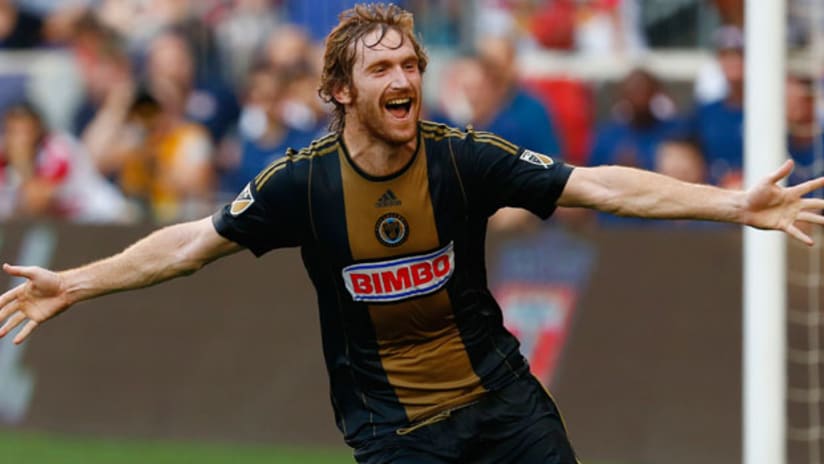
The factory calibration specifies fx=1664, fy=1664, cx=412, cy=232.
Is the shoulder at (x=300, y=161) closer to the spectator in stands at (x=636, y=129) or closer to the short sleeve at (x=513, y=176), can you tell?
the short sleeve at (x=513, y=176)

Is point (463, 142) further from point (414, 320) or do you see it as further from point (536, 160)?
point (414, 320)

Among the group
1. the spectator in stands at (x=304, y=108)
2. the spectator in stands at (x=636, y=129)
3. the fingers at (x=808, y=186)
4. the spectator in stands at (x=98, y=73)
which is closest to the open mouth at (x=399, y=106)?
the fingers at (x=808, y=186)

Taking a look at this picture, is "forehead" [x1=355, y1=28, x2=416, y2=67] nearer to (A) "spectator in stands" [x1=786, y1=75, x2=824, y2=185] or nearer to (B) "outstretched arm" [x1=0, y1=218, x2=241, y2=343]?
(B) "outstretched arm" [x1=0, y1=218, x2=241, y2=343]

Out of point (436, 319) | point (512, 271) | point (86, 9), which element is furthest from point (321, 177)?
point (86, 9)

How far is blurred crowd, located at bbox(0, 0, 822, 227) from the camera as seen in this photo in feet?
41.0

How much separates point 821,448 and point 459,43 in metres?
4.70

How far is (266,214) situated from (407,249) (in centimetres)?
60

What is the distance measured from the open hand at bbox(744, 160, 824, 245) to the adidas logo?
137 centimetres

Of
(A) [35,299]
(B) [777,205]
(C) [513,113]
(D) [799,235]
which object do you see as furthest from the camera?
(C) [513,113]

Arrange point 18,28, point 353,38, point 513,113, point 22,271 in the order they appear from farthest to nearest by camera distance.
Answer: point 18,28 → point 513,113 → point 22,271 → point 353,38

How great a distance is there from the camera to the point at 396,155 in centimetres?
665

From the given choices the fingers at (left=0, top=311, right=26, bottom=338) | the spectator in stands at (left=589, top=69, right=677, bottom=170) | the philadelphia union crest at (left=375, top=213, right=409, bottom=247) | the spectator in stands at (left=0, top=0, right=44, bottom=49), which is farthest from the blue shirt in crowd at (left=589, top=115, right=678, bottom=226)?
the fingers at (left=0, top=311, right=26, bottom=338)

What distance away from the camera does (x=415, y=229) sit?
6.61 metres

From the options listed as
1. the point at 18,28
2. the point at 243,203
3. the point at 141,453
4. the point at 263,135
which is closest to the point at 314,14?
the point at 263,135
